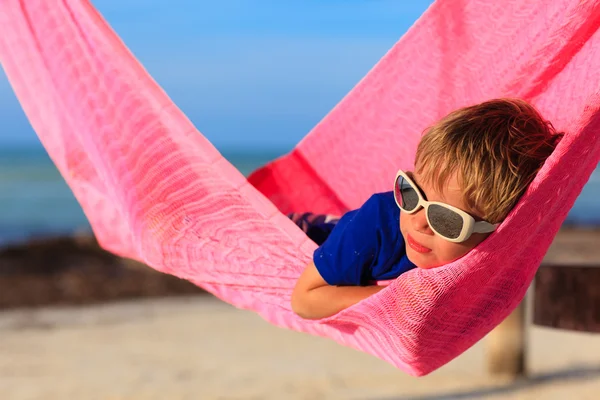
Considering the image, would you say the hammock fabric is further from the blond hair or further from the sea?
the sea

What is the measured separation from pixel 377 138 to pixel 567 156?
907 mm

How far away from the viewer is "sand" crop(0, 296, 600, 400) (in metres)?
3.40

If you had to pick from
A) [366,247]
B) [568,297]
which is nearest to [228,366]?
[568,297]

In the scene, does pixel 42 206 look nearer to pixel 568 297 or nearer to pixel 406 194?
pixel 568 297

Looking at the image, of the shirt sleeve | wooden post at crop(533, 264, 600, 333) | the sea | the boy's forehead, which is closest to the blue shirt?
the shirt sleeve

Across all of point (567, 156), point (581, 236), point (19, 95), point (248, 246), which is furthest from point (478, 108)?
point (581, 236)

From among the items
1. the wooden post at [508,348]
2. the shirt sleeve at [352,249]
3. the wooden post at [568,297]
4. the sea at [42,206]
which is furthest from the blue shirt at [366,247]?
the sea at [42,206]

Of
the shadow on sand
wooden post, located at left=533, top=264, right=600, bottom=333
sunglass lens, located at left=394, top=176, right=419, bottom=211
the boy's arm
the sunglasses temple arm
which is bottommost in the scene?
the shadow on sand

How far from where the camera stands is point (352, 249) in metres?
1.39

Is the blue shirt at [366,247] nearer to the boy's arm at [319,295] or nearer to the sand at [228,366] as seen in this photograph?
the boy's arm at [319,295]

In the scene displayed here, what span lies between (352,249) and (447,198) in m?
0.21

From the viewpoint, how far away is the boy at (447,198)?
4.07ft

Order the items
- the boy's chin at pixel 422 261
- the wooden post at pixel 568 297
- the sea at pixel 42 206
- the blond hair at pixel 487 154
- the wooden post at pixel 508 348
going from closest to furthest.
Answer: the blond hair at pixel 487 154
the boy's chin at pixel 422 261
the wooden post at pixel 568 297
the wooden post at pixel 508 348
the sea at pixel 42 206

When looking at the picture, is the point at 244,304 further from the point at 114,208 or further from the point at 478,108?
the point at 478,108
